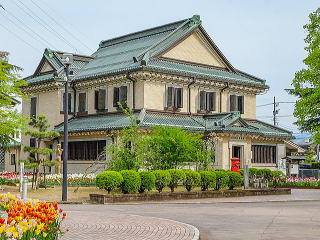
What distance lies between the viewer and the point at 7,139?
35.4 metres

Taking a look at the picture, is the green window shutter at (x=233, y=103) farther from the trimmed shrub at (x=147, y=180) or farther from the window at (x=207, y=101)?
the trimmed shrub at (x=147, y=180)

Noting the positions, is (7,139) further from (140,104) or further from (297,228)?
(297,228)

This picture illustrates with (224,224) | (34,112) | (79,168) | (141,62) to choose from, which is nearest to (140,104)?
(141,62)

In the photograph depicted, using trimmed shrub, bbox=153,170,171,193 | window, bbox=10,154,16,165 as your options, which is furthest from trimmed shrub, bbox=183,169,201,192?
window, bbox=10,154,16,165

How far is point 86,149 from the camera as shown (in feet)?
135

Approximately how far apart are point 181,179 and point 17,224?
62.3 feet

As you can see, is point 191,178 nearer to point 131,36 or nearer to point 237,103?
point 237,103

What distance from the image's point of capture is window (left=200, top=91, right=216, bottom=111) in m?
43.1

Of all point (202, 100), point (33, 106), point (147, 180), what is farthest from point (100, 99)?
point (147, 180)

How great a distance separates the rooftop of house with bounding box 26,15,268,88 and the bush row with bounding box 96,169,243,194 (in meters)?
12.0

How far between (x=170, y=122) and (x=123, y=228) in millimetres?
25477

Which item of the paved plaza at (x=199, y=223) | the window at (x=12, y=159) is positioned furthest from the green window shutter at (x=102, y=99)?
the paved plaza at (x=199, y=223)

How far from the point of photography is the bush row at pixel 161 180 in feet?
80.3

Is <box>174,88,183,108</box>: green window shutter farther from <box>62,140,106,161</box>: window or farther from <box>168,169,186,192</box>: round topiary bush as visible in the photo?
<box>168,169,186,192</box>: round topiary bush
